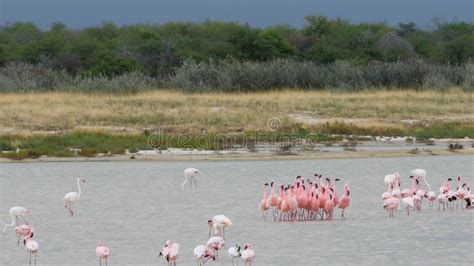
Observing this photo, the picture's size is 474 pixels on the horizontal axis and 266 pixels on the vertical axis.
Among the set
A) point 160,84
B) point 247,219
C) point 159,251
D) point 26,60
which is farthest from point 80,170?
point 26,60

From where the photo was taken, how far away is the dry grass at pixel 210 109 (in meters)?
25.8

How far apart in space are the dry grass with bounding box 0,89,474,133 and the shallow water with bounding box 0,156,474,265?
4.26m

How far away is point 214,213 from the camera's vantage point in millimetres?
14945

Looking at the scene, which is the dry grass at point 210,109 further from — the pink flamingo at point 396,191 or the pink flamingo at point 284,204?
the pink flamingo at point 284,204

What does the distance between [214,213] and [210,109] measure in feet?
42.7

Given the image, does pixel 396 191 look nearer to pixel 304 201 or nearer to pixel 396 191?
pixel 396 191

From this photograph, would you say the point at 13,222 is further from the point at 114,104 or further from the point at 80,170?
the point at 114,104

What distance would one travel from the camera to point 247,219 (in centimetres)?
1441

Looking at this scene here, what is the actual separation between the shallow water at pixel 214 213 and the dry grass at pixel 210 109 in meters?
4.26

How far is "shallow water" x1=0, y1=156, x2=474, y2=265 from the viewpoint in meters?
11.9

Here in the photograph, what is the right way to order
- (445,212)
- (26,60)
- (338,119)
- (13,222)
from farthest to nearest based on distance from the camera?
1. (26,60)
2. (338,119)
3. (445,212)
4. (13,222)

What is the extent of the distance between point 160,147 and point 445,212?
9132 millimetres

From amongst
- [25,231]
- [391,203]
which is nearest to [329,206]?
[391,203]

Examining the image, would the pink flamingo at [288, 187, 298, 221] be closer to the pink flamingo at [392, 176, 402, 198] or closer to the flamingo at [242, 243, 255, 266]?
the pink flamingo at [392, 176, 402, 198]
